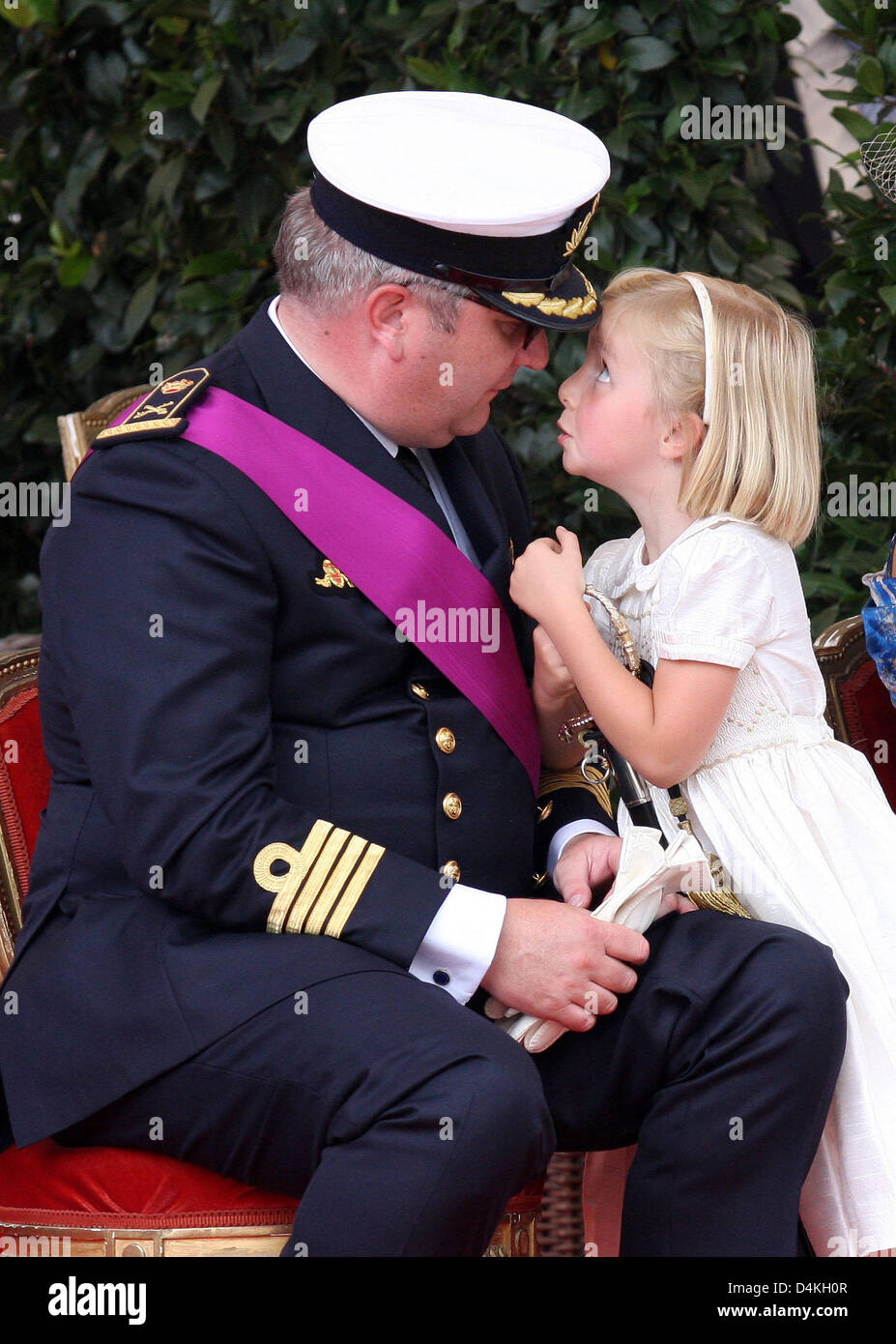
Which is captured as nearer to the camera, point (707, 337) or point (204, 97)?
point (707, 337)

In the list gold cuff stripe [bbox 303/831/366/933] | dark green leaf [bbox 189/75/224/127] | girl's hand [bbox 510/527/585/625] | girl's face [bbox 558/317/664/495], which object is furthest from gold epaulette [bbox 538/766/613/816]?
dark green leaf [bbox 189/75/224/127]

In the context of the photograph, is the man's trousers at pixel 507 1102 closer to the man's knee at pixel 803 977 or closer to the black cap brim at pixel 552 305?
the man's knee at pixel 803 977

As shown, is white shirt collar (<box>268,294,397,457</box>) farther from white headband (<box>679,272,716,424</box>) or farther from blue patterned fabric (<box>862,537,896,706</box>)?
blue patterned fabric (<box>862,537,896,706</box>)

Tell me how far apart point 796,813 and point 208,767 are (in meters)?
0.70

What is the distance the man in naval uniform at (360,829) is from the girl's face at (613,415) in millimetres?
81

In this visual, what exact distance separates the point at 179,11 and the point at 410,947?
193 centimetres

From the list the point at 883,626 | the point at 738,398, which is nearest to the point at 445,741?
the point at 738,398

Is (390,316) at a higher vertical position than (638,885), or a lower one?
higher

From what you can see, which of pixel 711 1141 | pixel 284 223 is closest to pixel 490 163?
pixel 284 223

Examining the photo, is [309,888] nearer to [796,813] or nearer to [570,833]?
[570,833]

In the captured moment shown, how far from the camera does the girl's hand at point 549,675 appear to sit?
186 centimetres

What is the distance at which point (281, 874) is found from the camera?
157 cm

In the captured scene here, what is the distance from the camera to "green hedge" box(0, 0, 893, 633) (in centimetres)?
254

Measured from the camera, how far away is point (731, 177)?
2.65 meters
